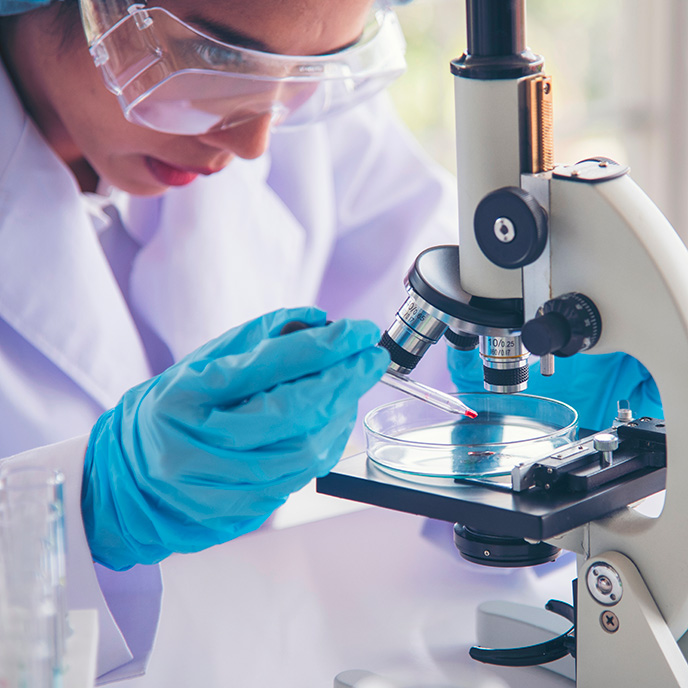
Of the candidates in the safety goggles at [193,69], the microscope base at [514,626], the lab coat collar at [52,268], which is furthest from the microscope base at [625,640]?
the lab coat collar at [52,268]

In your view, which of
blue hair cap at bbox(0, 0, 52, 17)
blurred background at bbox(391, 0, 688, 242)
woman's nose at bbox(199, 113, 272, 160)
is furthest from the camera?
blurred background at bbox(391, 0, 688, 242)

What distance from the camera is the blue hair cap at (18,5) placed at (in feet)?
4.14

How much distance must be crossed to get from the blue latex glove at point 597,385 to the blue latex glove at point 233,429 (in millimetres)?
467

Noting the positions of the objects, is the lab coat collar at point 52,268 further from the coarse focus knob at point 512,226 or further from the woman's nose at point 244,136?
the coarse focus knob at point 512,226

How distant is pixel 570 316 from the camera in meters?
0.92

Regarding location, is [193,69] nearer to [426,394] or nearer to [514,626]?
[426,394]

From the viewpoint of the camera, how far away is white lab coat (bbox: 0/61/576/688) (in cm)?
119

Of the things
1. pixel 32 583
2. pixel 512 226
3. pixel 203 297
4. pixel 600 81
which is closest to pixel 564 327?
pixel 512 226

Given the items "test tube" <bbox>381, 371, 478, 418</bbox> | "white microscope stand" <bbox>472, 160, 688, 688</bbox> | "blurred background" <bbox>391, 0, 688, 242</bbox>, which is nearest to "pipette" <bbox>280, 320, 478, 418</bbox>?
"test tube" <bbox>381, 371, 478, 418</bbox>

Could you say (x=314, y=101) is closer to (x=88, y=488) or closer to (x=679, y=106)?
(x=88, y=488)

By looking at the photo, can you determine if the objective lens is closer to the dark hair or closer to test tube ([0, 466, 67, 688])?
test tube ([0, 466, 67, 688])

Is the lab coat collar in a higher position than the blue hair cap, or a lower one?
lower

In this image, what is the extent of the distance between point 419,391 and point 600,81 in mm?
3317

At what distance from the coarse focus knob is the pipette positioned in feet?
0.63
